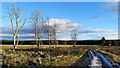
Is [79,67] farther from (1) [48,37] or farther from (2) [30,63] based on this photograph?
(1) [48,37]

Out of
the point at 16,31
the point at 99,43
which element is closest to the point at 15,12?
the point at 16,31

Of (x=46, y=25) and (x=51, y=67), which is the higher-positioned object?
(x=46, y=25)

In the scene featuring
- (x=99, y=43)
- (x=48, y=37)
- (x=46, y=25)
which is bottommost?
(x=99, y=43)

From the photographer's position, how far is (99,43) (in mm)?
95562

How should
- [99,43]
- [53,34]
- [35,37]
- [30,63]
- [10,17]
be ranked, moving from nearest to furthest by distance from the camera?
[30,63], [10,17], [35,37], [53,34], [99,43]

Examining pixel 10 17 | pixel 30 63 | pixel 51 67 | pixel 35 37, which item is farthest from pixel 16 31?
pixel 51 67

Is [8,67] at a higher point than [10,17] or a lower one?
lower

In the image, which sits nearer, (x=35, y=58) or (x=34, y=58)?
(x=35, y=58)

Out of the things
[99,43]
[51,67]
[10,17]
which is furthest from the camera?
[99,43]

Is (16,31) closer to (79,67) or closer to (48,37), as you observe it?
(79,67)

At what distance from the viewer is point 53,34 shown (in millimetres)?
41594

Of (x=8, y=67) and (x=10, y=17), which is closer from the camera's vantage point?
(x=8, y=67)

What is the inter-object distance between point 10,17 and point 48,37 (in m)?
18.0

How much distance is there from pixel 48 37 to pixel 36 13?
11.3 meters
